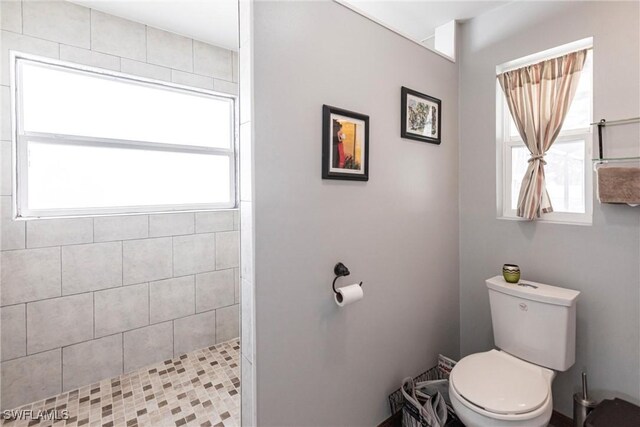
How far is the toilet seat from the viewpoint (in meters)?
1.35

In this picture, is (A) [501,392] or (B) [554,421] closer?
(A) [501,392]

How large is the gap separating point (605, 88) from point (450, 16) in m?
1.08

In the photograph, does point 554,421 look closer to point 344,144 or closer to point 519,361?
point 519,361

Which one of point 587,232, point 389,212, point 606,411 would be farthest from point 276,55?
point 606,411

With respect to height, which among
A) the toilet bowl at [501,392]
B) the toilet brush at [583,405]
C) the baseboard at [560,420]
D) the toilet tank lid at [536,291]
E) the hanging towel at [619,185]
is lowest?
the baseboard at [560,420]

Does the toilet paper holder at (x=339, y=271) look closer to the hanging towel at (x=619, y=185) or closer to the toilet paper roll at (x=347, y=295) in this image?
the toilet paper roll at (x=347, y=295)

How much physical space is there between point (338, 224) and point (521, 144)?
1445 millimetres

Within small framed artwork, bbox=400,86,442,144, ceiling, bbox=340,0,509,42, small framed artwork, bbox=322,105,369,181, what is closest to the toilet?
small framed artwork, bbox=400,86,442,144

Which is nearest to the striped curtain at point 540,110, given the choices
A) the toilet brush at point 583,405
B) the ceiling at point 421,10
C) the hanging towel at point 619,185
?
the hanging towel at point 619,185

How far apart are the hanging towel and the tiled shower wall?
102 inches

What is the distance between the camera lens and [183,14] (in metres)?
2.20

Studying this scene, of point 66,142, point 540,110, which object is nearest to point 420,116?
point 540,110

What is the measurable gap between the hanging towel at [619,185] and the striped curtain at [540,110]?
1.02 feet

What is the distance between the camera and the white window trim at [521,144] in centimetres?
176
